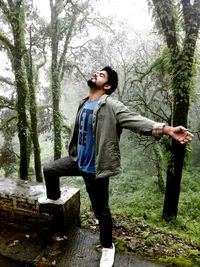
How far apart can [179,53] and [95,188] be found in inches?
179

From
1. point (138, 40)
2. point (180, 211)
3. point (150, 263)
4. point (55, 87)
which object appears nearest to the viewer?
point (150, 263)

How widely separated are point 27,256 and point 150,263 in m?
1.60

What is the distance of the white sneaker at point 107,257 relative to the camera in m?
3.81

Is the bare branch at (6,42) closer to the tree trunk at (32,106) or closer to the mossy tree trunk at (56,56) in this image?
the tree trunk at (32,106)

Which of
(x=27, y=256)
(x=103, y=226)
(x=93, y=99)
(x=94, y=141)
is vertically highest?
(x=93, y=99)

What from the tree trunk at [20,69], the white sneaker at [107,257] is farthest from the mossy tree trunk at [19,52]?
the white sneaker at [107,257]

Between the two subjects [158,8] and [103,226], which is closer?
[103,226]

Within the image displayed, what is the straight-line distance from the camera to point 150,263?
155 inches

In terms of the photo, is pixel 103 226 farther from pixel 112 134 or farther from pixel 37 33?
pixel 37 33

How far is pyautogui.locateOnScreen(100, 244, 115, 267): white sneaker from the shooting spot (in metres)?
3.81

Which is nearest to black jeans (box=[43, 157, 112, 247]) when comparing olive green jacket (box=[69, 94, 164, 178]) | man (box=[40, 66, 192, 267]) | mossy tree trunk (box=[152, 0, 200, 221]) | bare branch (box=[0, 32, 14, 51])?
man (box=[40, 66, 192, 267])

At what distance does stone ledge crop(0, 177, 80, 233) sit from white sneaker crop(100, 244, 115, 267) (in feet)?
2.63

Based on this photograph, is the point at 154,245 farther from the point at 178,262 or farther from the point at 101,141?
the point at 101,141

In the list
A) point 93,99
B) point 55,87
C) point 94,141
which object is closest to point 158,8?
point 93,99
